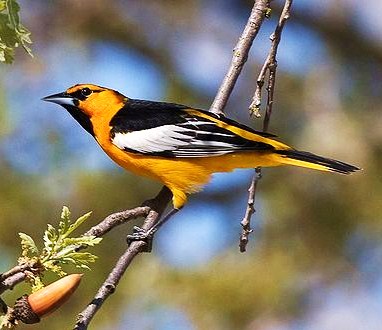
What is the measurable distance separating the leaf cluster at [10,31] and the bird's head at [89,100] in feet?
5.42

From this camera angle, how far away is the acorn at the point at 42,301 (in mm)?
1166

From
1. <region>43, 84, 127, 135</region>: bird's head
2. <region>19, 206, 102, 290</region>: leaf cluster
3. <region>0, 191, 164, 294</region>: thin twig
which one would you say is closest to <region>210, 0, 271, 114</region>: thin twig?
<region>0, 191, 164, 294</region>: thin twig

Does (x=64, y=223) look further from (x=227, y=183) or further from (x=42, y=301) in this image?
(x=227, y=183)

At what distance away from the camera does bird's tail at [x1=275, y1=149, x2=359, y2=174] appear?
219cm

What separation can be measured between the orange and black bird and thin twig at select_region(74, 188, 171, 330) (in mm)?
159

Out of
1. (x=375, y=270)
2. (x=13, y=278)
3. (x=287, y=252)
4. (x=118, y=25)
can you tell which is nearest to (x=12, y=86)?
(x=118, y=25)

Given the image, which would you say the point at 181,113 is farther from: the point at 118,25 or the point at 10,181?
the point at 118,25

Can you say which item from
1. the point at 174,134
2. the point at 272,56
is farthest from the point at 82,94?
the point at 272,56

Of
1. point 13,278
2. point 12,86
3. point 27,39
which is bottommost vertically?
point 13,278

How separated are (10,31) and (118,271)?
23.4 inches

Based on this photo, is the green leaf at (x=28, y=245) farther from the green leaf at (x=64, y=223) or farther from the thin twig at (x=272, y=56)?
the thin twig at (x=272, y=56)

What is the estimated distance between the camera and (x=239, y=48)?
2.02m

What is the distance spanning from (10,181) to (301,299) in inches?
71.5

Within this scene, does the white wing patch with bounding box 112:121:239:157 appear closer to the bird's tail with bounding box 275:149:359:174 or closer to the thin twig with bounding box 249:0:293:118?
the bird's tail with bounding box 275:149:359:174
